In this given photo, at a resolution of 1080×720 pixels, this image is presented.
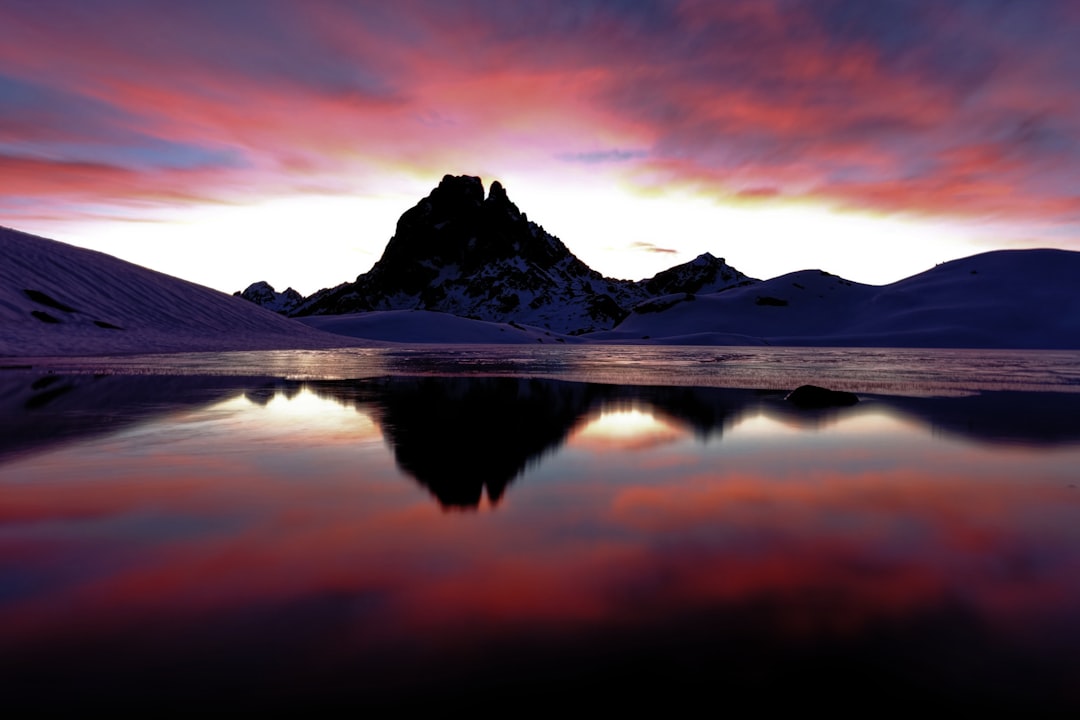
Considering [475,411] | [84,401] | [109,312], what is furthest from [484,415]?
[109,312]

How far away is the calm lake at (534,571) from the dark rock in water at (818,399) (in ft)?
24.2

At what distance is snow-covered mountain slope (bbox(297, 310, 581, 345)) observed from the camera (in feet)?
429

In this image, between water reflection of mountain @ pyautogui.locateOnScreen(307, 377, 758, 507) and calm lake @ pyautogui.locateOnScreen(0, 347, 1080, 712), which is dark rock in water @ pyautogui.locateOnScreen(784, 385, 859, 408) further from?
calm lake @ pyautogui.locateOnScreen(0, 347, 1080, 712)

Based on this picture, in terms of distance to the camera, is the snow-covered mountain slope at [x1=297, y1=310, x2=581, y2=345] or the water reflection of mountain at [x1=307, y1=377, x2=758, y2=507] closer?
the water reflection of mountain at [x1=307, y1=377, x2=758, y2=507]

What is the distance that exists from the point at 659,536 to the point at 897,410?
668 inches

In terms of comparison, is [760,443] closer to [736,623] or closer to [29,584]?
[736,623]

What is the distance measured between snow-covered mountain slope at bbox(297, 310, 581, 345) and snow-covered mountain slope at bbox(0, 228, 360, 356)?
1220 inches

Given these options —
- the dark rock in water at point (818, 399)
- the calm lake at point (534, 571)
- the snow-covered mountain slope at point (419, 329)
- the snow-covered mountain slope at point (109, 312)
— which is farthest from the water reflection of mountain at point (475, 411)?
the snow-covered mountain slope at point (419, 329)

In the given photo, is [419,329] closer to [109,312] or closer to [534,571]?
[109,312]

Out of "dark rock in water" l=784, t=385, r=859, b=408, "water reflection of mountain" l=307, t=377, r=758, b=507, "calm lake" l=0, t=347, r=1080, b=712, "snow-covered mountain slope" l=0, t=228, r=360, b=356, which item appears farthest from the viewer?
"snow-covered mountain slope" l=0, t=228, r=360, b=356

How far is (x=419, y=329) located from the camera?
134 m

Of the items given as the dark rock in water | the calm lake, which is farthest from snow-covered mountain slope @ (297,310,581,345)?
the calm lake

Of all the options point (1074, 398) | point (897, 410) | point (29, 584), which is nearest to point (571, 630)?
point (29, 584)

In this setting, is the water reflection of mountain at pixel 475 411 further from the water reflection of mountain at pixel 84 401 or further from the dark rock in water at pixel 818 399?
the dark rock in water at pixel 818 399
